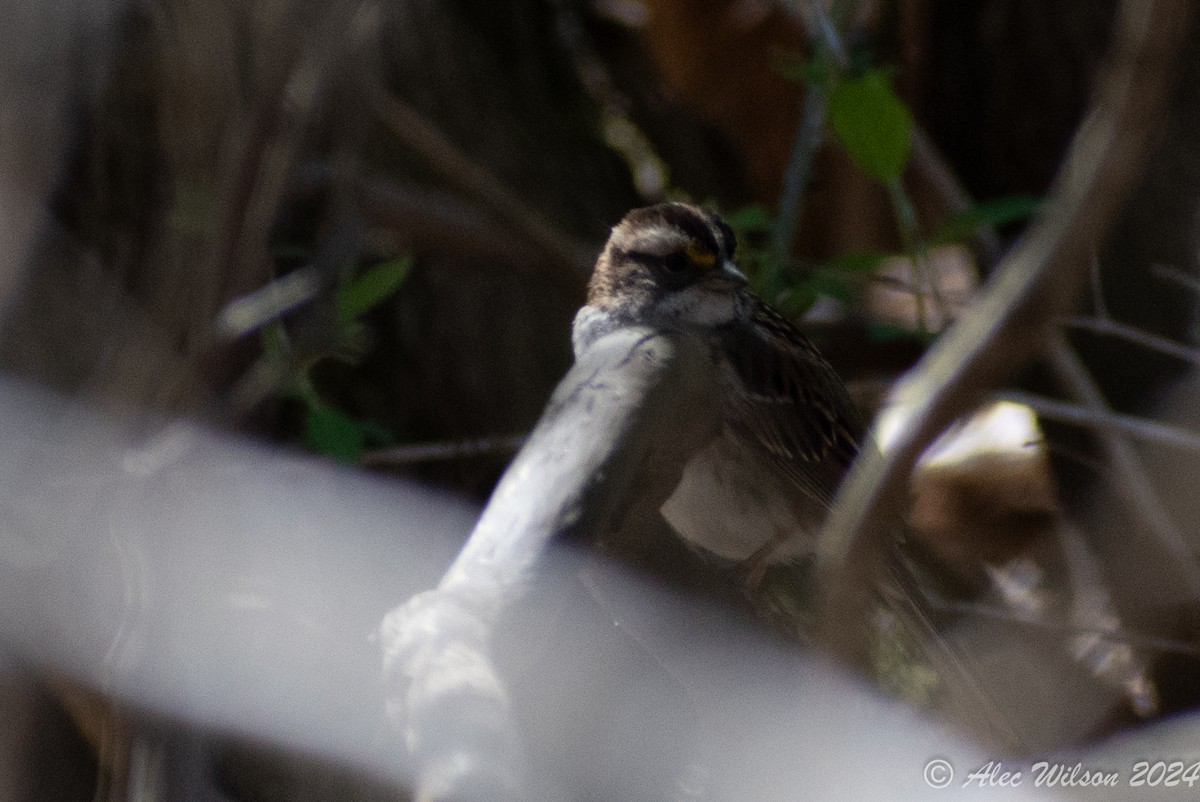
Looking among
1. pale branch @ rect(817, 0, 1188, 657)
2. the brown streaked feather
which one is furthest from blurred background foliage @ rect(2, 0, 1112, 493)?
pale branch @ rect(817, 0, 1188, 657)

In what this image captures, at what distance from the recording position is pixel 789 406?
96.2 inches

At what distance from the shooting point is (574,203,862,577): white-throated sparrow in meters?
2.27

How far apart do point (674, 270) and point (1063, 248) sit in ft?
5.88

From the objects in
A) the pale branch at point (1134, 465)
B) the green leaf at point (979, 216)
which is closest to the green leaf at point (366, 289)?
the green leaf at point (979, 216)

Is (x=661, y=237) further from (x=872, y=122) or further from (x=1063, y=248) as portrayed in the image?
(x=1063, y=248)

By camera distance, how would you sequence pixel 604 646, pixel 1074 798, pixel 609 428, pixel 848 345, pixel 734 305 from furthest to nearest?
pixel 848 345 < pixel 734 305 < pixel 1074 798 < pixel 604 646 < pixel 609 428

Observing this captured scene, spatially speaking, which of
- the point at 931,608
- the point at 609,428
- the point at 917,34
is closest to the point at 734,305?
the point at 931,608

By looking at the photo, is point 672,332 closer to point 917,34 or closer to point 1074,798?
point 1074,798

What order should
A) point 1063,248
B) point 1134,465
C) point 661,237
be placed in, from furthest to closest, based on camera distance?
point 1134,465
point 661,237
point 1063,248

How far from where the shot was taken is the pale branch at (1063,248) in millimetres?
687

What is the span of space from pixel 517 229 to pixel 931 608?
1.40m

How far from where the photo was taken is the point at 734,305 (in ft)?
8.21

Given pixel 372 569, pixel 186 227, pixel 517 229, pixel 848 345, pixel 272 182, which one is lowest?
pixel 372 569

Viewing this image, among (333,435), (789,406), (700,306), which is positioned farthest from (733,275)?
(333,435)
